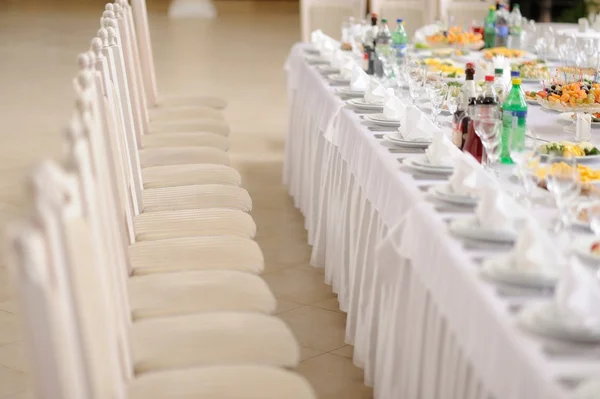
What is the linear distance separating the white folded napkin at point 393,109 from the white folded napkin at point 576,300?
1794 millimetres

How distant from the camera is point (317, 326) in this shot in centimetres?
374

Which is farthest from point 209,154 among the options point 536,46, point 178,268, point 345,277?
point 536,46

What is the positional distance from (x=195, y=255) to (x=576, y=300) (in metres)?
1.58

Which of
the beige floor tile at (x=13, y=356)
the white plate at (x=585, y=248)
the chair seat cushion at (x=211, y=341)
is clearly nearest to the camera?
the white plate at (x=585, y=248)

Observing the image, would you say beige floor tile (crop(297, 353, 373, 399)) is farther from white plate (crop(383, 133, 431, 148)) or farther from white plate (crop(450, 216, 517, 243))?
white plate (crop(450, 216, 517, 243))

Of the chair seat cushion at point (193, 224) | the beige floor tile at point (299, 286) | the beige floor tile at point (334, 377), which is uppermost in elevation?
the chair seat cushion at point (193, 224)

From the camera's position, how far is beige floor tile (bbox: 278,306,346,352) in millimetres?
3584

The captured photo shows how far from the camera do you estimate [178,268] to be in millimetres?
2971

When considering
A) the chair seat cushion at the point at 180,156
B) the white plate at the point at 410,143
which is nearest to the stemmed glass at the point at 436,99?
the white plate at the point at 410,143

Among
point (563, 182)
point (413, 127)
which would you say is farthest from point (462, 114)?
point (563, 182)

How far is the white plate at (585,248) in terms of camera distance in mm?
2027

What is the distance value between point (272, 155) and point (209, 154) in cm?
222

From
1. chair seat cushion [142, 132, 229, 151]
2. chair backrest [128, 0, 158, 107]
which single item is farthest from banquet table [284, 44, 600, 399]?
chair backrest [128, 0, 158, 107]

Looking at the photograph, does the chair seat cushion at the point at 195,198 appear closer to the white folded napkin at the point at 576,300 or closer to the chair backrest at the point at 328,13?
the white folded napkin at the point at 576,300
